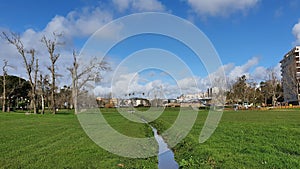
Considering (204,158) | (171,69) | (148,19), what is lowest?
(204,158)

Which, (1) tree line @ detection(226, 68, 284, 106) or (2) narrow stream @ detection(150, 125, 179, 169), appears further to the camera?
(1) tree line @ detection(226, 68, 284, 106)

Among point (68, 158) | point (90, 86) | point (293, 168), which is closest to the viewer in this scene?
point (293, 168)

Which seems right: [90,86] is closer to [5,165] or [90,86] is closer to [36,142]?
[36,142]

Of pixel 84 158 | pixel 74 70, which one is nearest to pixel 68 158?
pixel 84 158

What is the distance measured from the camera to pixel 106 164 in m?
11.5

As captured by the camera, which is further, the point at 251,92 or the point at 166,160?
the point at 251,92

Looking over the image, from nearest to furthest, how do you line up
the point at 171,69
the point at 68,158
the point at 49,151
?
1. the point at 68,158
2. the point at 49,151
3. the point at 171,69

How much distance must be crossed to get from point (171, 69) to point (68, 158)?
11.4 metres

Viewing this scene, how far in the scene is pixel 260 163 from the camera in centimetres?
1114

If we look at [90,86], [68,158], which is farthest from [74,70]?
[68,158]

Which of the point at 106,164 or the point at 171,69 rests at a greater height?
the point at 171,69

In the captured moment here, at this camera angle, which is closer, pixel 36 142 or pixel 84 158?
pixel 84 158

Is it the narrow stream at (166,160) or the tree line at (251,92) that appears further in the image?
the tree line at (251,92)

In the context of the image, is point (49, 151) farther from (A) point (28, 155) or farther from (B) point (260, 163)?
(B) point (260, 163)
